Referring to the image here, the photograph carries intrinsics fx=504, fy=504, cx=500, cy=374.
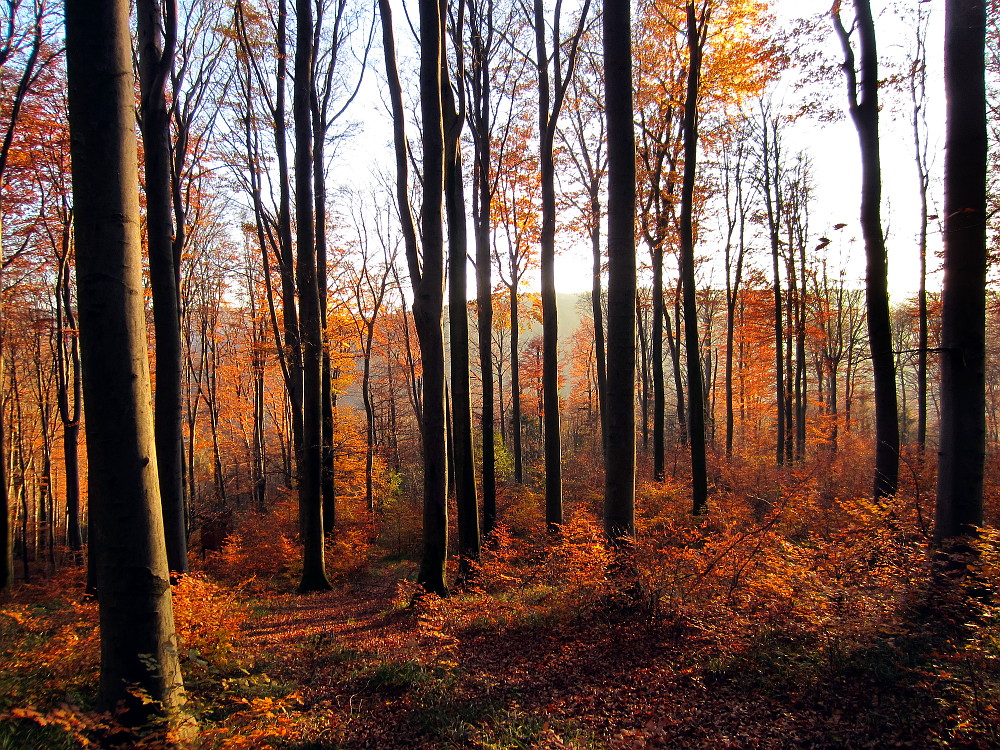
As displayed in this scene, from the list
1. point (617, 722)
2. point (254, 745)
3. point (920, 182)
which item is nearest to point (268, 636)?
point (254, 745)

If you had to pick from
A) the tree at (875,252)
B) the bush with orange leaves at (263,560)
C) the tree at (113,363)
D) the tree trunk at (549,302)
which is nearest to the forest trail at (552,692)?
the tree at (113,363)

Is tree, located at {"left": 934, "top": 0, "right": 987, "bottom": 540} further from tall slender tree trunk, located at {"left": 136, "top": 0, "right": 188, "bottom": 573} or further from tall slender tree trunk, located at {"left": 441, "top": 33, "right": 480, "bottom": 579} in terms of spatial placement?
tall slender tree trunk, located at {"left": 136, "top": 0, "right": 188, "bottom": 573}

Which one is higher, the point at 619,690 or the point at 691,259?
the point at 691,259

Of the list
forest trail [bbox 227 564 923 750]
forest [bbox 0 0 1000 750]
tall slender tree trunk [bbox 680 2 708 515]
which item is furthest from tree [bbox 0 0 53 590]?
tall slender tree trunk [bbox 680 2 708 515]

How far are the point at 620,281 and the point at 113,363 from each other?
5.09 meters

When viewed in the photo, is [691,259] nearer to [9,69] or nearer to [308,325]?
[308,325]

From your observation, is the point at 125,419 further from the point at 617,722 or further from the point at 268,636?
the point at 268,636

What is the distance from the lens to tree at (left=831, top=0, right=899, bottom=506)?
7.81 m

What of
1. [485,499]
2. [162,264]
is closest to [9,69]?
[162,264]

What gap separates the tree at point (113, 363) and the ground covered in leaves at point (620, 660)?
37cm

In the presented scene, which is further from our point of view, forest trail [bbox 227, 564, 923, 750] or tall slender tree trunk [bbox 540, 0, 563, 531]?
tall slender tree trunk [bbox 540, 0, 563, 531]

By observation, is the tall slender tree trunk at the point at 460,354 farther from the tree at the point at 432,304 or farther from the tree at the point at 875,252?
the tree at the point at 875,252

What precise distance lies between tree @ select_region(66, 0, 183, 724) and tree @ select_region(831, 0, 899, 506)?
9.38 metres

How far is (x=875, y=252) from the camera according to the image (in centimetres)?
802
